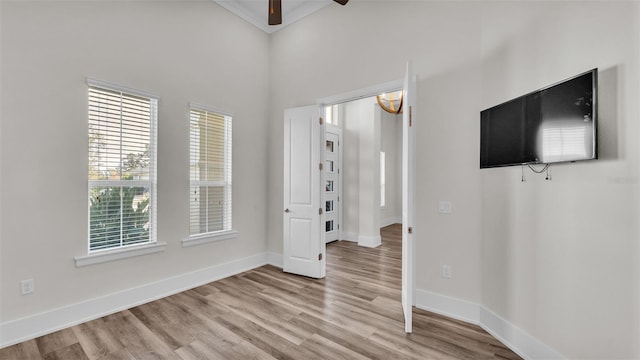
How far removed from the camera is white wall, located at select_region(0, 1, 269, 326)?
222 centimetres

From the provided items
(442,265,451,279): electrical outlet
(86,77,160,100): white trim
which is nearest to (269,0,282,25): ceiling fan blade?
(86,77,160,100): white trim

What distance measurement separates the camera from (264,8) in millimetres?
3943

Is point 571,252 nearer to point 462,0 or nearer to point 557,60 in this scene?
point 557,60

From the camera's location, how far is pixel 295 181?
3.96 meters

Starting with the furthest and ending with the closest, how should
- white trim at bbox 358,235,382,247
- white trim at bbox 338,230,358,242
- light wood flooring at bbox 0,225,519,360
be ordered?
white trim at bbox 338,230,358,242, white trim at bbox 358,235,382,247, light wood flooring at bbox 0,225,519,360

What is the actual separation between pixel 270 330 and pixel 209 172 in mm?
2209

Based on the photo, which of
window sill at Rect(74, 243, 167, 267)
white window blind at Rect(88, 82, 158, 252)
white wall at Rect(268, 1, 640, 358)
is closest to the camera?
white wall at Rect(268, 1, 640, 358)

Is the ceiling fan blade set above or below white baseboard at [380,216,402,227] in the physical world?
above

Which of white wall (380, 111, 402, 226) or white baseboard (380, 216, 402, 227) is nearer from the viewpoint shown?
white baseboard (380, 216, 402, 227)

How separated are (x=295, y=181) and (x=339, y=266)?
1571mm

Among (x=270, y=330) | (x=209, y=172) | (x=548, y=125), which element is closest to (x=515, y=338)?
(x=548, y=125)

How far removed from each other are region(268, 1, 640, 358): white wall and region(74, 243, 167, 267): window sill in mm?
2795

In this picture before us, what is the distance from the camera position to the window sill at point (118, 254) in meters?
2.56

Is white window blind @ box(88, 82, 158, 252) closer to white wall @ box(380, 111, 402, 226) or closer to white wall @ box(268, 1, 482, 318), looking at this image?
white wall @ box(268, 1, 482, 318)
